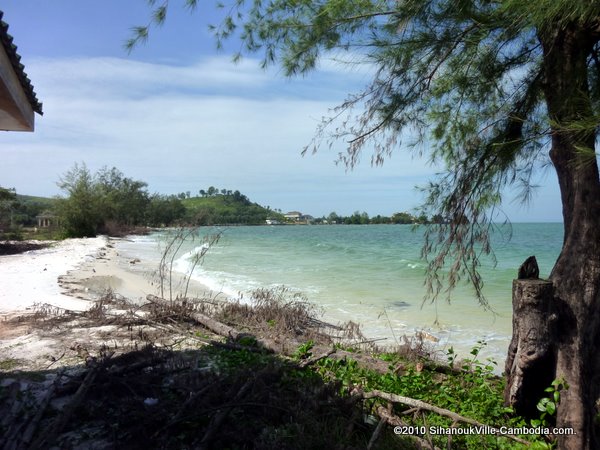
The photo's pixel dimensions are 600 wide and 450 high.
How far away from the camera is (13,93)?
15.4ft

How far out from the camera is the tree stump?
12.5 feet

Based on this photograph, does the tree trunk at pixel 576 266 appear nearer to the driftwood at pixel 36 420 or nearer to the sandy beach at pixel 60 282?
the driftwood at pixel 36 420

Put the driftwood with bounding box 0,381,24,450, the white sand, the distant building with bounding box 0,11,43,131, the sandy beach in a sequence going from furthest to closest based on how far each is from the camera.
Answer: the sandy beach
the white sand
the distant building with bounding box 0,11,43,131
the driftwood with bounding box 0,381,24,450

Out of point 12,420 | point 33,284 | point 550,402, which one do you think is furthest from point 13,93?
point 33,284

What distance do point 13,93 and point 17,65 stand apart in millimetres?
340

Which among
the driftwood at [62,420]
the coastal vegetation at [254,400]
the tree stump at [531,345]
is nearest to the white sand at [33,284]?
the coastal vegetation at [254,400]

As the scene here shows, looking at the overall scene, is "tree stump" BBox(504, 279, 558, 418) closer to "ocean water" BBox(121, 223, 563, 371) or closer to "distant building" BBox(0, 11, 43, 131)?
"ocean water" BBox(121, 223, 563, 371)

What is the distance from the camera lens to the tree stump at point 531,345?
150 inches

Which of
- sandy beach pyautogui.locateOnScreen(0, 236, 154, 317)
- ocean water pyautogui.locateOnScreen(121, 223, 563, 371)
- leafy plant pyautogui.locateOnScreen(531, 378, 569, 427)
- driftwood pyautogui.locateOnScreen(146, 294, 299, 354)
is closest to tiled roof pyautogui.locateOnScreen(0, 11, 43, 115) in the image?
driftwood pyautogui.locateOnScreen(146, 294, 299, 354)

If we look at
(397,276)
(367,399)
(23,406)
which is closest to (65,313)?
(23,406)

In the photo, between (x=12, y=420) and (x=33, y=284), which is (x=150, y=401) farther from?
(x=33, y=284)

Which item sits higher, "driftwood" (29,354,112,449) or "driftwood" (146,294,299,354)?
"driftwood" (29,354,112,449)

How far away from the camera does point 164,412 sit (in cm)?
358

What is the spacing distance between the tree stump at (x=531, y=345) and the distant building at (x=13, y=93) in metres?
5.01
